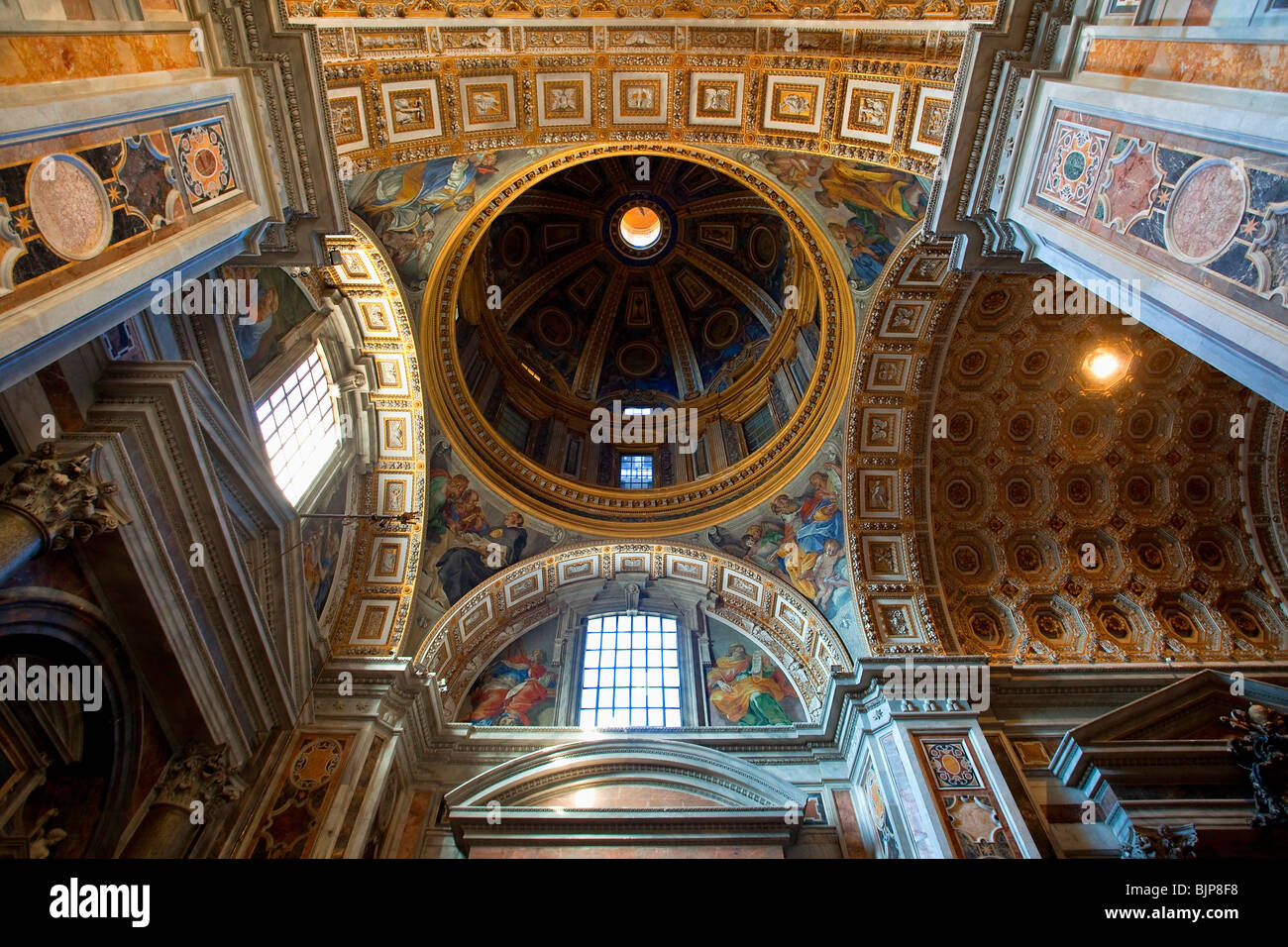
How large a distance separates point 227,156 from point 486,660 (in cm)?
1123

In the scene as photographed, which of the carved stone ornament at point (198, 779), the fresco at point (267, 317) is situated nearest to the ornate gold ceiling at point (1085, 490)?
the fresco at point (267, 317)

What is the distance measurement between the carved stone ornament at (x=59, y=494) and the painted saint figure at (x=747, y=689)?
11039 mm

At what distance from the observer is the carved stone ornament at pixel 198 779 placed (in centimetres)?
836

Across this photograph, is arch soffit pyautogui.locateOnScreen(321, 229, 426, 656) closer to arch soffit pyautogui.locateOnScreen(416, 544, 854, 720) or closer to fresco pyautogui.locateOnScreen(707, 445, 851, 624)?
arch soffit pyautogui.locateOnScreen(416, 544, 854, 720)

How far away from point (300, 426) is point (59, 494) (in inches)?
228

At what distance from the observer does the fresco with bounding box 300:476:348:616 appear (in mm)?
12008

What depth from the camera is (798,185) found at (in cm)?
1271

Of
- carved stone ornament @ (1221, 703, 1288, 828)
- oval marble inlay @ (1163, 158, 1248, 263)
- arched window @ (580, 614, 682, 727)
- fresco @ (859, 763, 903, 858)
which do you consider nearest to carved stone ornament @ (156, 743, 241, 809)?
arched window @ (580, 614, 682, 727)

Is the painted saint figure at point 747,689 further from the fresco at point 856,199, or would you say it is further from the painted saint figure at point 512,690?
the fresco at point 856,199

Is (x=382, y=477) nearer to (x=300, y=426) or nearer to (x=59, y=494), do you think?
(x=300, y=426)

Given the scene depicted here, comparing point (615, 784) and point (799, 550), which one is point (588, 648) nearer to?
point (615, 784)

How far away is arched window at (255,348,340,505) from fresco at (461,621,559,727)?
5688 millimetres

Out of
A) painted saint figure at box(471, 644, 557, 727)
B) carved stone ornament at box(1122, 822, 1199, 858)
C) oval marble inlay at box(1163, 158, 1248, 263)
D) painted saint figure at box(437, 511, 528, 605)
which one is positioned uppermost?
painted saint figure at box(437, 511, 528, 605)

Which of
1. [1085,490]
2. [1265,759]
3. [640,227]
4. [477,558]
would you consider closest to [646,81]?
[477,558]
